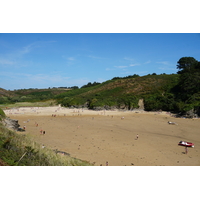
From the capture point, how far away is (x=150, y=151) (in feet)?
44.6

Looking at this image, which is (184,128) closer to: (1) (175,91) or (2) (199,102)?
(2) (199,102)

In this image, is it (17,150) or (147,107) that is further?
(147,107)

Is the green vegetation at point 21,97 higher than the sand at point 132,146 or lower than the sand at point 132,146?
higher

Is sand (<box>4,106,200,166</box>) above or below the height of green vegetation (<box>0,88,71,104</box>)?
below

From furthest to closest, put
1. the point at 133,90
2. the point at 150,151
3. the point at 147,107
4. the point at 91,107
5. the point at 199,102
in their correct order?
the point at 133,90 < the point at 91,107 < the point at 147,107 < the point at 199,102 < the point at 150,151

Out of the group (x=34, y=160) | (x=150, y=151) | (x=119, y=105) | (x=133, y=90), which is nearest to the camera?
(x=34, y=160)

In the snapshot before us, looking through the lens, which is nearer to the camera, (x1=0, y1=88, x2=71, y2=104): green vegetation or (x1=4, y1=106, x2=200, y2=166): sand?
Result: (x1=4, y1=106, x2=200, y2=166): sand

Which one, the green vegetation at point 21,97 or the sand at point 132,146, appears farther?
the green vegetation at point 21,97

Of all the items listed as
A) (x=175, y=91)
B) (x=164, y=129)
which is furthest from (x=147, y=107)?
(x=164, y=129)

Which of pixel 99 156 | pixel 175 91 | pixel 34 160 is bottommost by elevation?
pixel 99 156

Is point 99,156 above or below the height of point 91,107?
below

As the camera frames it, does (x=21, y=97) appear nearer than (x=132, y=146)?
No

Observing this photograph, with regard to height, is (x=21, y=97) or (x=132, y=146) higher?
(x=21, y=97)

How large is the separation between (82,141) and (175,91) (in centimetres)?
3208
